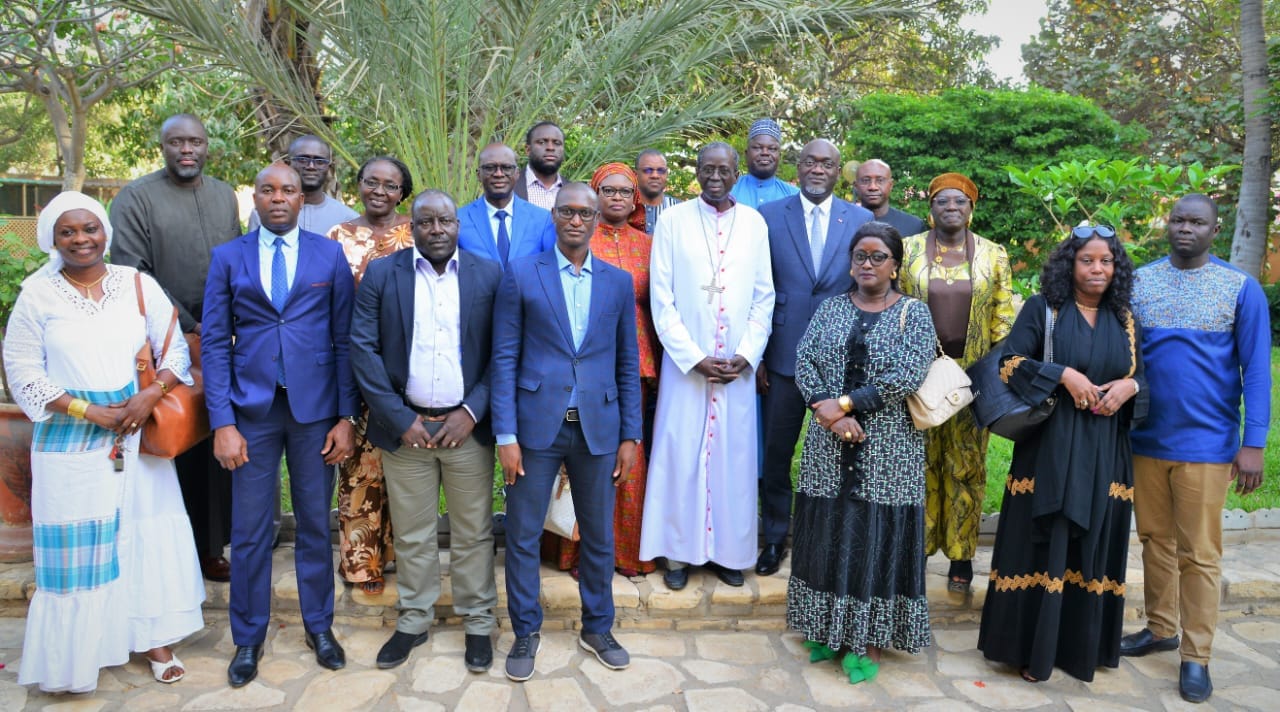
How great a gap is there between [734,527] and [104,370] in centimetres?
291

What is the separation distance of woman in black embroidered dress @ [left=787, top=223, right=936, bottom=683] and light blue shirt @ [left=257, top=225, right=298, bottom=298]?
223 cm

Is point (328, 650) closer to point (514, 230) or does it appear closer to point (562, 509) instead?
point (562, 509)

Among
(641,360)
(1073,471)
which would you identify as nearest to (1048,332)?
(1073,471)

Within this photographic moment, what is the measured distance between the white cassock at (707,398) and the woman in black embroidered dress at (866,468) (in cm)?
55

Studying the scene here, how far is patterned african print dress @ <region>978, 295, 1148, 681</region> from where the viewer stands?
376cm

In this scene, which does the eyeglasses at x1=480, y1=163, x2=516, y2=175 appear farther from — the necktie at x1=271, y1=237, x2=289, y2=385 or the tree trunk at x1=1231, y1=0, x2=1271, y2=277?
the tree trunk at x1=1231, y1=0, x2=1271, y2=277

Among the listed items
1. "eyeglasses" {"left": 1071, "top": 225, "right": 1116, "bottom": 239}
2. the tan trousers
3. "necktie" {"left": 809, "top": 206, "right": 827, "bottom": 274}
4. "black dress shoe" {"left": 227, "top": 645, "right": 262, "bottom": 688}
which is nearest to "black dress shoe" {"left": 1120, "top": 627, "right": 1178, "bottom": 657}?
the tan trousers

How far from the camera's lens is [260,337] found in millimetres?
3658

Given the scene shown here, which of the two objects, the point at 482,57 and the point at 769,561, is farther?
the point at 482,57

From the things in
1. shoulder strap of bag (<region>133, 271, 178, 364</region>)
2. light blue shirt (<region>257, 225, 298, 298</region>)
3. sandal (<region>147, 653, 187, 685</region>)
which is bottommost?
sandal (<region>147, 653, 187, 685</region>)

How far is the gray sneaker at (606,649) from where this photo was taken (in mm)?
4000

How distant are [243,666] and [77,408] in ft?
4.19

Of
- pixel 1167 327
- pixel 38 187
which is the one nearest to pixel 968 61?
pixel 1167 327

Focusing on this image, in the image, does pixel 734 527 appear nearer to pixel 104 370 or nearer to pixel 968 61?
pixel 104 370
